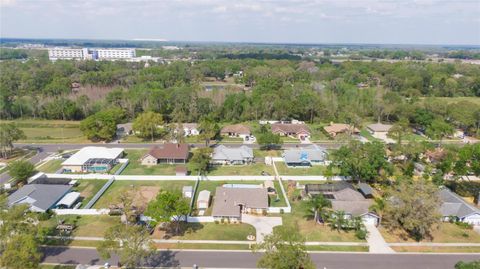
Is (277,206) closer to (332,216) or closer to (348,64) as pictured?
(332,216)

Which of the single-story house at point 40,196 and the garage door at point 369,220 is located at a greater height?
the single-story house at point 40,196

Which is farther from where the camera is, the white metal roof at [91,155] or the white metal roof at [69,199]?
the white metal roof at [91,155]

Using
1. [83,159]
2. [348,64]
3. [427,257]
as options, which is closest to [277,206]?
[427,257]

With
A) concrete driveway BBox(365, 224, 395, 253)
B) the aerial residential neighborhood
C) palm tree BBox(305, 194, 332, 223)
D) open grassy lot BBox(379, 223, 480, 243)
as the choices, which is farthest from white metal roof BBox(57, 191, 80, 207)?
open grassy lot BBox(379, 223, 480, 243)

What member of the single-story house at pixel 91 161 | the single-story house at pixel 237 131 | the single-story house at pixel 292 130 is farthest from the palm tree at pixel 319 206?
the single-story house at pixel 237 131

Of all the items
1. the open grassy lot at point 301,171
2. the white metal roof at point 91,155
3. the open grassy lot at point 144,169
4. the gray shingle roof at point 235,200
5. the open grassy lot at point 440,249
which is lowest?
the open grassy lot at point 440,249

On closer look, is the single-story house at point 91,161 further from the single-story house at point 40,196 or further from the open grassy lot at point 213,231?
the open grassy lot at point 213,231

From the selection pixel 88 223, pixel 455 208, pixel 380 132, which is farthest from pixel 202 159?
pixel 380 132

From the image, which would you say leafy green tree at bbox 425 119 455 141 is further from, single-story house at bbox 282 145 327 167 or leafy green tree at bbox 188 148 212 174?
leafy green tree at bbox 188 148 212 174
